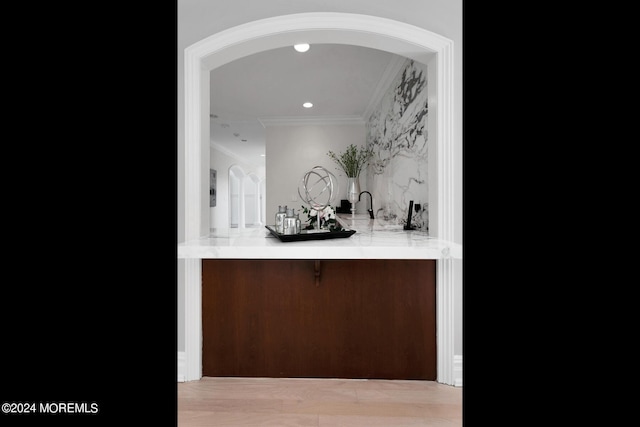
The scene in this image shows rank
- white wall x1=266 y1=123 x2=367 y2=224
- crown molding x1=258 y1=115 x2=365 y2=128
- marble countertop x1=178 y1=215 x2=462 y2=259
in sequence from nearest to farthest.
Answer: marble countertop x1=178 y1=215 x2=462 y2=259, crown molding x1=258 y1=115 x2=365 y2=128, white wall x1=266 y1=123 x2=367 y2=224

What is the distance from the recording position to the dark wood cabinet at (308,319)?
6.04ft

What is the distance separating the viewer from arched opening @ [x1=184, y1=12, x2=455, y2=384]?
172 cm

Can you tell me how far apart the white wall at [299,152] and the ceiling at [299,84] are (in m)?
0.18

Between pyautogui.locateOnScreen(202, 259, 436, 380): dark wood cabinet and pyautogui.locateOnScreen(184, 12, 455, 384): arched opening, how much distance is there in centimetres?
9

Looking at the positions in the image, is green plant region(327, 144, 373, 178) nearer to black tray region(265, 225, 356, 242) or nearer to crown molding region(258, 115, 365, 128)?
crown molding region(258, 115, 365, 128)

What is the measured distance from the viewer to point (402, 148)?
2871 mm

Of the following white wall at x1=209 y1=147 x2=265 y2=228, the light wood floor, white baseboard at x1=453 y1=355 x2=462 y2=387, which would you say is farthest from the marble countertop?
white wall at x1=209 y1=147 x2=265 y2=228

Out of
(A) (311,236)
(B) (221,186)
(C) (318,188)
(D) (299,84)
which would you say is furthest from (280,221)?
(B) (221,186)

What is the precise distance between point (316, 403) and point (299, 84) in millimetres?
2900
